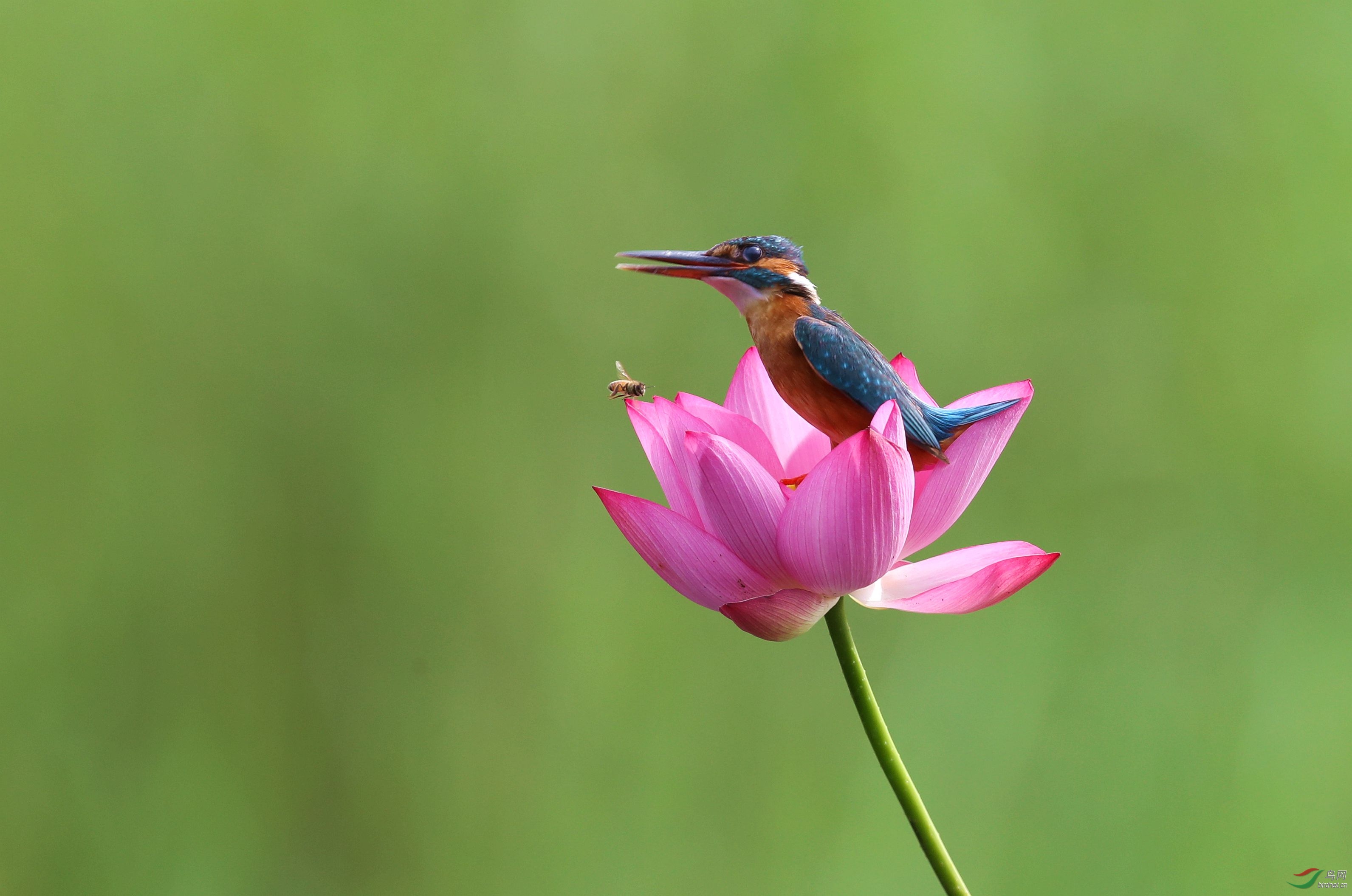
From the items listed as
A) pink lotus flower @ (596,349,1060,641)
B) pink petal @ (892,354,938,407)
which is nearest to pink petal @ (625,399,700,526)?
pink lotus flower @ (596,349,1060,641)

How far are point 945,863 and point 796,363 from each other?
0.18 meters

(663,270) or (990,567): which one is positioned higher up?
(663,270)

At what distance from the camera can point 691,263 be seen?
42 cm

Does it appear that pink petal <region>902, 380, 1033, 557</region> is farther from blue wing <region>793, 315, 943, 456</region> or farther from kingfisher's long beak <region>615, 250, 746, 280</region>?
kingfisher's long beak <region>615, 250, 746, 280</region>

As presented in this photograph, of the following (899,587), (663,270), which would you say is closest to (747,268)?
(663,270)

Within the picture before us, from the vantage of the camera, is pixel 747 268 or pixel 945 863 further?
pixel 747 268

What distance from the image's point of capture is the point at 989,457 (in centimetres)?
36

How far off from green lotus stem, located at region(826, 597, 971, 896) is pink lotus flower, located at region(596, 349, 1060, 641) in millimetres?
30

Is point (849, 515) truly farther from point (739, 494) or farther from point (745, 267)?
point (745, 267)

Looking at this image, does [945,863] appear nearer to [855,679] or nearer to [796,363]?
[855,679]

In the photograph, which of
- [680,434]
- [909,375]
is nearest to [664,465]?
[680,434]

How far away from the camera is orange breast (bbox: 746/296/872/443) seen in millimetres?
379

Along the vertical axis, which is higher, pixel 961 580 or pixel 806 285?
pixel 806 285

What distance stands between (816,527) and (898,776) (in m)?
0.07
